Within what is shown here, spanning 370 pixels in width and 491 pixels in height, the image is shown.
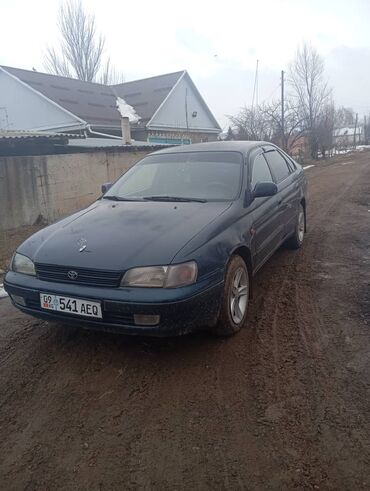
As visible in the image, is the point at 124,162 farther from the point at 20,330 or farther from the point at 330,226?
the point at 20,330

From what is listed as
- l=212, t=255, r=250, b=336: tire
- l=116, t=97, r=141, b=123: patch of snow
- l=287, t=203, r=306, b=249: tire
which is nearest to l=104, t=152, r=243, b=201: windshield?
l=212, t=255, r=250, b=336: tire

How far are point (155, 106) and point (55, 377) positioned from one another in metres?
21.3

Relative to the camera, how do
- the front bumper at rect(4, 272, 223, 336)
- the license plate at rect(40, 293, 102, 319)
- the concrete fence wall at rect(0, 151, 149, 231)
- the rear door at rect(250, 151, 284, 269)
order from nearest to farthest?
the front bumper at rect(4, 272, 223, 336) → the license plate at rect(40, 293, 102, 319) → the rear door at rect(250, 151, 284, 269) → the concrete fence wall at rect(0, 151, 149, 231)

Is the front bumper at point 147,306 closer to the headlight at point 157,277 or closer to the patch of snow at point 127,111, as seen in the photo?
the headlight at point 157,277

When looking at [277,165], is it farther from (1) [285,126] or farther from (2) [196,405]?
(1) [285,126]

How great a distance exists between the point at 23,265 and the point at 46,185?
6.79m

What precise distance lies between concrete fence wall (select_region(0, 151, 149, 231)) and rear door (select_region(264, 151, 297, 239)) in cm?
445

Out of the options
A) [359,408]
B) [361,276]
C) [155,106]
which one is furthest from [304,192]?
[155,106]

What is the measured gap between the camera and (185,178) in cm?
419

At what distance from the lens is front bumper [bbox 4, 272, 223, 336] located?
107 inches

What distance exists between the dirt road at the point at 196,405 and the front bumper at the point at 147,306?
1.14 feet

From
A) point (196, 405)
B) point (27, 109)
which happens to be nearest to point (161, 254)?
point (196, 405)

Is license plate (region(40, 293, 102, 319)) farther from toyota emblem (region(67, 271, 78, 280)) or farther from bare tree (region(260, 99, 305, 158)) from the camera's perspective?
bare tree (region(260, 99, 305, 158))

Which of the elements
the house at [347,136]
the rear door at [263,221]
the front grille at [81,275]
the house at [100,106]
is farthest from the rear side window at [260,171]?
the house at [347,136]
